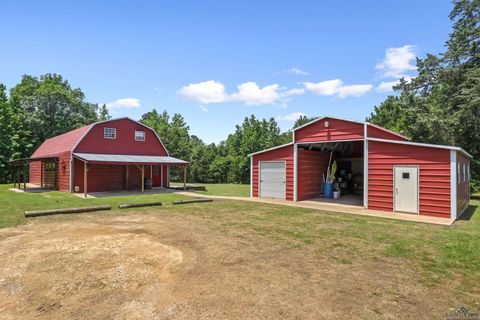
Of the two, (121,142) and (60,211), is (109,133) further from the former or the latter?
(60,211)

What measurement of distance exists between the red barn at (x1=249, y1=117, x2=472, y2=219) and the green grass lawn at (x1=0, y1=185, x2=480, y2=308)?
144 centimetres

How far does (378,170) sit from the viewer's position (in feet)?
38.3

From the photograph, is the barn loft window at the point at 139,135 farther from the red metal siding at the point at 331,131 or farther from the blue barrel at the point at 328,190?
the blue barrel at the point at 328,190

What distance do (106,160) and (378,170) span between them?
1478cm

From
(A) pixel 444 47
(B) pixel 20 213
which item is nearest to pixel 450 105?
(A) pixel 444 47

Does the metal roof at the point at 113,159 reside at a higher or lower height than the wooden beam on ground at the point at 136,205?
higher

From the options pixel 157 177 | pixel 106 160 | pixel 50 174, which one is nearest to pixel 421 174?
pixel 106 160

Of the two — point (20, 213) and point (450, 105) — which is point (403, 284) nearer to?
point (20, 213)

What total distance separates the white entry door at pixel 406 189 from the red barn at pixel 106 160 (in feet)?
44.5

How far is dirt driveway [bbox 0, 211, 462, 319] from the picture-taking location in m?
3.39

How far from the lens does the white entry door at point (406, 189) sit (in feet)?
35.2

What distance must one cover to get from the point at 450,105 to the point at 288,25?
12296 millimetres

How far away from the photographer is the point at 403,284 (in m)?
4.25

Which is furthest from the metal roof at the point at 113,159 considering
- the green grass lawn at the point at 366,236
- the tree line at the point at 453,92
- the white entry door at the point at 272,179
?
the tree line at the point at 453,92
